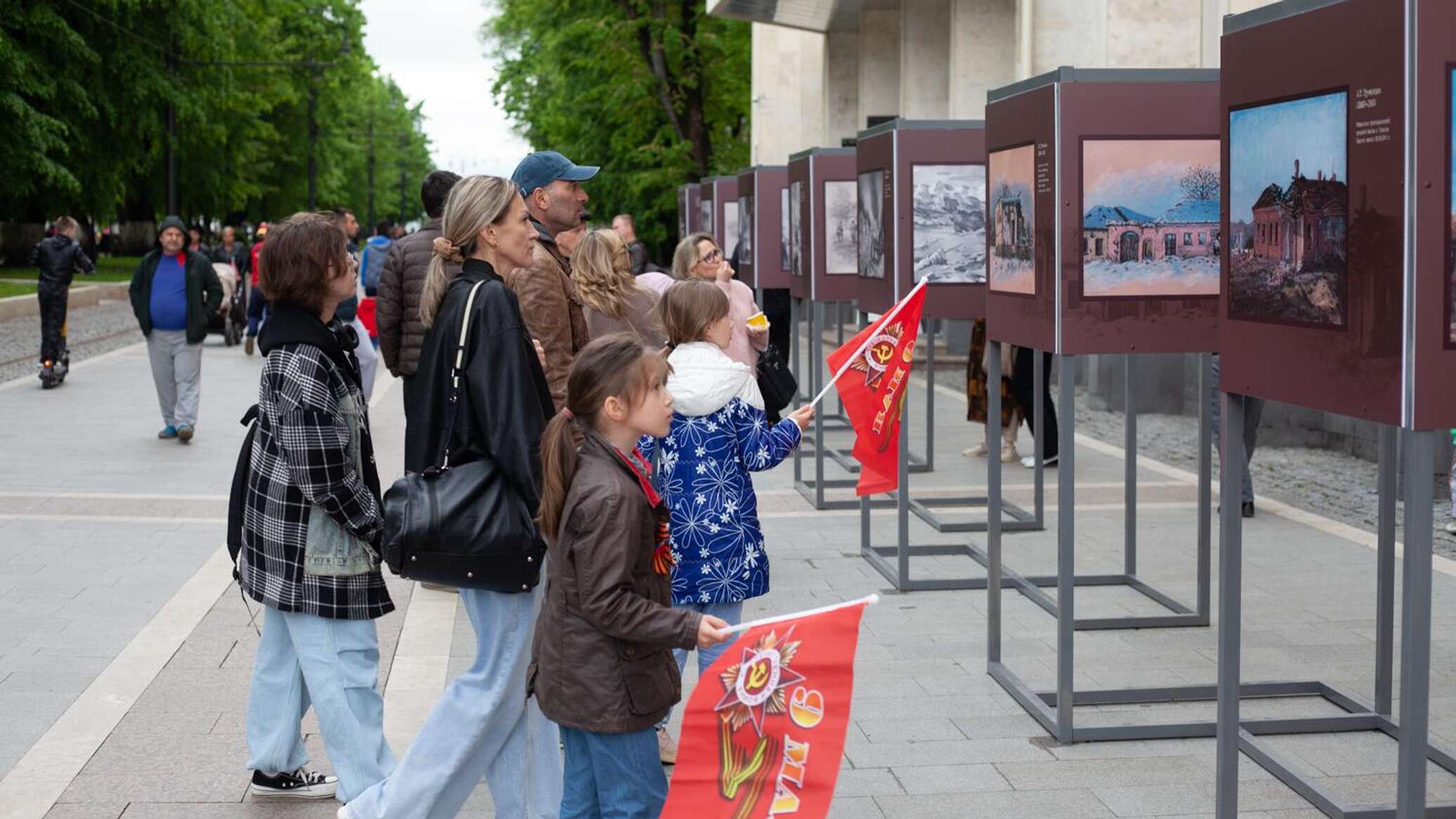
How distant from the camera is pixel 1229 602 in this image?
15.5 ft

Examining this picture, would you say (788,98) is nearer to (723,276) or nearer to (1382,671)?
(723,276)

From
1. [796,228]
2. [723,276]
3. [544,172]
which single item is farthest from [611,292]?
[796,228]

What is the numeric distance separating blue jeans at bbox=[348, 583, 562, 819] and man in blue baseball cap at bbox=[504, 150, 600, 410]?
6.13 ft

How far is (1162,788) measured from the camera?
562 centimetres

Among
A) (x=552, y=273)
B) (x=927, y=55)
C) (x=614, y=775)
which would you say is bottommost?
(x=614, y=775)

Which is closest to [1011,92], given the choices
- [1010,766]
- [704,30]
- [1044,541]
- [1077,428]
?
[1010,766]

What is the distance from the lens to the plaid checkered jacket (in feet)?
16.0

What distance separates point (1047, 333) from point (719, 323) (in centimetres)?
137

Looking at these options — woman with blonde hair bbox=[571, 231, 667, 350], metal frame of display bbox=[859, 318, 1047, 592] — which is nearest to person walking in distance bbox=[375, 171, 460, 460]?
woman with blonde hair bbox=[571, 231, 667, 350]

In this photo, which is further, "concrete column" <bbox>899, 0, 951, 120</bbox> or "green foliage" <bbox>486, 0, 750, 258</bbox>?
"green foliage" <bbox>486, 0, 750, 258</bbox>

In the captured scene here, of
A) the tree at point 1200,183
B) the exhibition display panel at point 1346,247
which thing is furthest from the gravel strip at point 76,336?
the exhibition display panel at point 1346,247

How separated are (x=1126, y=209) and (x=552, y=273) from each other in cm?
211

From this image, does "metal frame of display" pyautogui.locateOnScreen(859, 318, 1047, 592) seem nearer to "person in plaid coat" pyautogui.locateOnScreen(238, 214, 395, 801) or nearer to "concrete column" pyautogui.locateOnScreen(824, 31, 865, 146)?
"person in plaid coat" pyautogui.locateOnScreen(238, 214, 395, 801)

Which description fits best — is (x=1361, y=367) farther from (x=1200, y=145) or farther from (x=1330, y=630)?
(x=1330, y=630)
